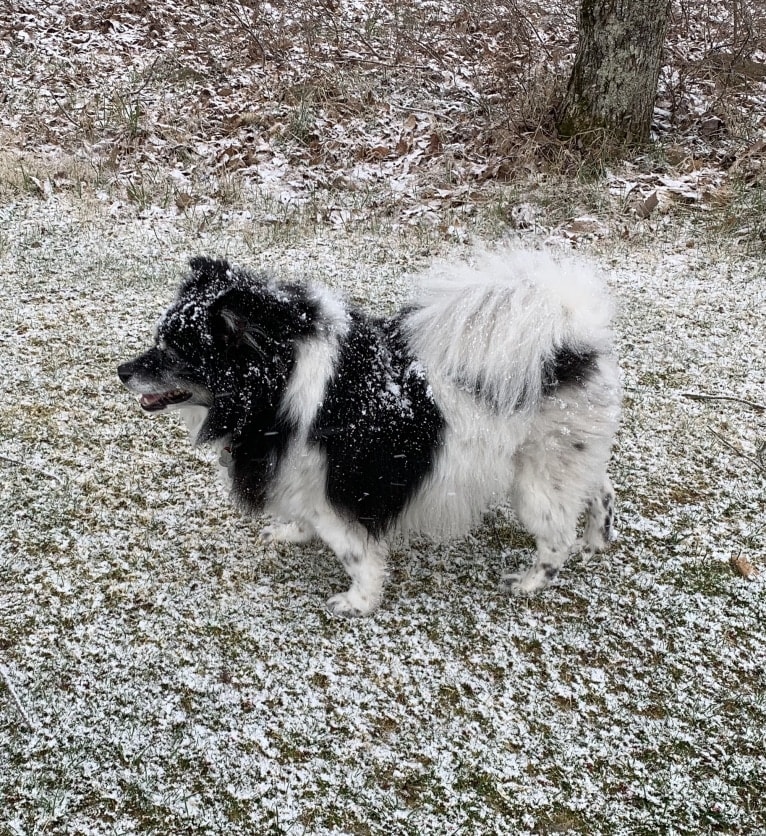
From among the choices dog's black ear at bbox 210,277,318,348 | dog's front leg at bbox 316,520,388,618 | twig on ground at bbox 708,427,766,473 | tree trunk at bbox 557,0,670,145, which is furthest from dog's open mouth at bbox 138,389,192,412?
tree trunk at bbox 557,0,670,145

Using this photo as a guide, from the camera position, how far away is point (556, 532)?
266 cm

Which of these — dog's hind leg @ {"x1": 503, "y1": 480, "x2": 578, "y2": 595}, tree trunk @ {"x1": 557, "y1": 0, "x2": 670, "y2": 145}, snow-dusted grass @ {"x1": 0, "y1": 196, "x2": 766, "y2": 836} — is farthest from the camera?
tree trunk @ {"x1": 557, "y1": 0, "x2": 670, "y2": 145}

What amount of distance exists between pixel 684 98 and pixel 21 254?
20.9ft

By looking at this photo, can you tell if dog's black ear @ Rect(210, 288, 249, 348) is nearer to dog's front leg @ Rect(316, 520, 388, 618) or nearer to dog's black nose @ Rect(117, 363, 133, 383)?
dog's black nose @ Rect(117, 363, 133, 383)

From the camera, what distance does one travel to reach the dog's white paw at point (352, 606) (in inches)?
107

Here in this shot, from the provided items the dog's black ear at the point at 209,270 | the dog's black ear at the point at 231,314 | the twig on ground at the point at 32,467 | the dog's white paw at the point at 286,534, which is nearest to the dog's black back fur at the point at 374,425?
the dog's black ear at the point at 231,314

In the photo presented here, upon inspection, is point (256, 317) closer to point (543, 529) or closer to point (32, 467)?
point (543, 529)

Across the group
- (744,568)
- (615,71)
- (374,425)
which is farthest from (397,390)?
(615,71)

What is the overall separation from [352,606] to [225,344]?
119 centimetres

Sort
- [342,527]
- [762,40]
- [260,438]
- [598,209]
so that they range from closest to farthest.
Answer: [260,438] < [342,527] < [598,209] < [762,40]

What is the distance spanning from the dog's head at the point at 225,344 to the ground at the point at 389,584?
3.08 ft

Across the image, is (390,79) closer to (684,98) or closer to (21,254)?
(684,98)

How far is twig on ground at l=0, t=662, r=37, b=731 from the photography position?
2.26 m

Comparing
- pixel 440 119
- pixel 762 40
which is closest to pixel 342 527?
pixel 440 119
